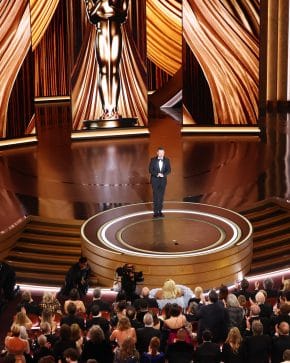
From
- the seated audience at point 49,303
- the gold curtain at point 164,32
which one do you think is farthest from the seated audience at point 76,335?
the gold curtain at point 164,32

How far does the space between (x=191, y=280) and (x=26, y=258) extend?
2.66 metres

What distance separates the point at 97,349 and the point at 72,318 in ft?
3.09

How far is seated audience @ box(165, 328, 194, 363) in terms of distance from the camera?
690cm

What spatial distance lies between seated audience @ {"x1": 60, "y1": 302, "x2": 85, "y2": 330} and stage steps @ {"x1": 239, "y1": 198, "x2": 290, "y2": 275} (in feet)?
12.6

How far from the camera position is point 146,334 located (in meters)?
7.23

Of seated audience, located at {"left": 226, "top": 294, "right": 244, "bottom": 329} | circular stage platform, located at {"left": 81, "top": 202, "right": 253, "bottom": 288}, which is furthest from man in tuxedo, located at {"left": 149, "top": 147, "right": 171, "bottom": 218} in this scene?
seated audience, located at {"left": 226, "top": 294, "right": 244, "bottom": 329}

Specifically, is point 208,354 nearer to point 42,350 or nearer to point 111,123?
point 42,350

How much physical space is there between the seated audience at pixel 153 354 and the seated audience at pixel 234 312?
117 centimetres

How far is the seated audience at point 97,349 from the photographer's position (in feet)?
22.2

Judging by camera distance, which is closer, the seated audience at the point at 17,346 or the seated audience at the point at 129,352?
the seated audience at the point at 129,352

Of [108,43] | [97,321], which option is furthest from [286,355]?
[108,43]

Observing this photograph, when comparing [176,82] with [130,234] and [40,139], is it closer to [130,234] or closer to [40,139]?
[40,139]

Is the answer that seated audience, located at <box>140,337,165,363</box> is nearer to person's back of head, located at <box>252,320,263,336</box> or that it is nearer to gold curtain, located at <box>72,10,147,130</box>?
person's back of head, located at <box>252,320,263,336</box>

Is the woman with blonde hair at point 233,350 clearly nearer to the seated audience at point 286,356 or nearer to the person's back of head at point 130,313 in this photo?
the seated audience at point 286,356
